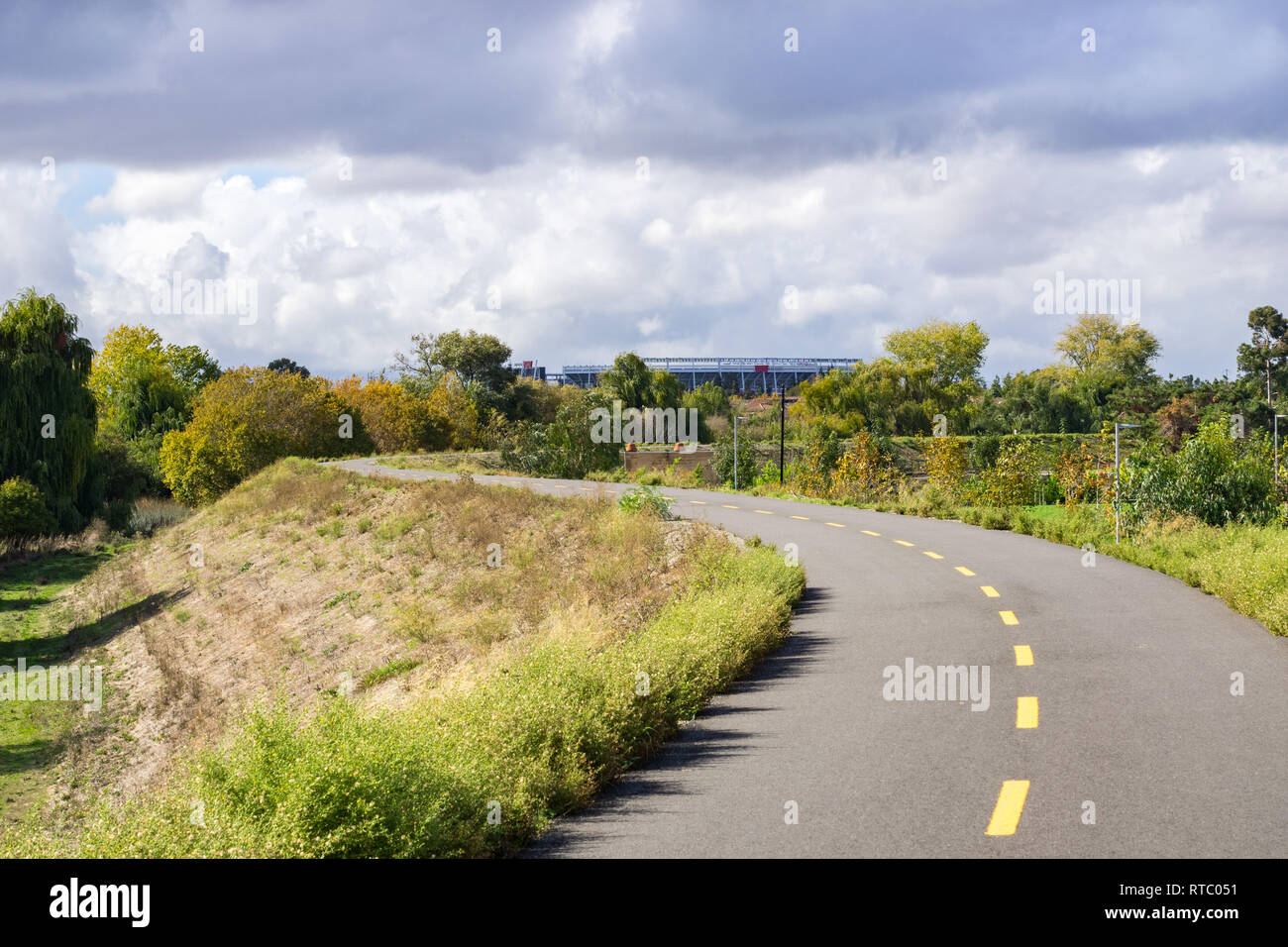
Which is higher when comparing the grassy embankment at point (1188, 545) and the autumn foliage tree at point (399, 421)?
the autumn foliage tree at point (399, 421)

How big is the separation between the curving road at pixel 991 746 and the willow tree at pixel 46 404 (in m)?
44.6

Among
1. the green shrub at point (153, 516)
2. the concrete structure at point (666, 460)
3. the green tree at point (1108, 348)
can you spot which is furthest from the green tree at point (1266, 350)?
the green shrub at point (153, 516)

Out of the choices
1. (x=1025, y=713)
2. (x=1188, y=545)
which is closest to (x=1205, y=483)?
(x=1188, y=545)

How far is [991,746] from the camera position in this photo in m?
8.74

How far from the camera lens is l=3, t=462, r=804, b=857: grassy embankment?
630 cm

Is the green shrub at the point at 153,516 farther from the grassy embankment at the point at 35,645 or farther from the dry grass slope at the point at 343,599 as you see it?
the dry grass slope at the point at 343,599

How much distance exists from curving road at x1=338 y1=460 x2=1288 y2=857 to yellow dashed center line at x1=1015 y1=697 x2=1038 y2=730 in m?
0.03

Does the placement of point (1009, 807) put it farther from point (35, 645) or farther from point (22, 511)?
point (22, 511)

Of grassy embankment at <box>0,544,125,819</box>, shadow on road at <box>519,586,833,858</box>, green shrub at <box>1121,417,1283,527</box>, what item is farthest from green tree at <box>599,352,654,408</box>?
shadow on road at <box>519,586,833,858</box>

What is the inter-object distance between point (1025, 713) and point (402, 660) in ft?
56.5

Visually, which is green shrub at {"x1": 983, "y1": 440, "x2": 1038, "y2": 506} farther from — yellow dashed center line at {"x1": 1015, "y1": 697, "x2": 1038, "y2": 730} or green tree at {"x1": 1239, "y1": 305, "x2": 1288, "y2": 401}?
green tree at {"x1": 1239, "y1": 305, "x2": 1288, "y2": 401}

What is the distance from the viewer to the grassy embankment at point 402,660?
6.30m

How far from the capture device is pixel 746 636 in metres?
12.5
